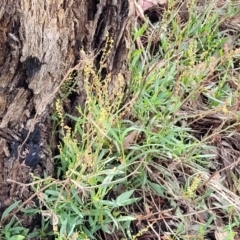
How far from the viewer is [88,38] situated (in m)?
1.67

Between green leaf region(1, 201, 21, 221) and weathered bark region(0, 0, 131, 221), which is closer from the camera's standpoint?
weathered bark region(0, 0, 131, 221)

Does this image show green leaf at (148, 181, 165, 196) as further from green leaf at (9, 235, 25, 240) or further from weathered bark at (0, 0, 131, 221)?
green leaf at (9, 235, 25, 240)

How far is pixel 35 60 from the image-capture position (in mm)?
1562

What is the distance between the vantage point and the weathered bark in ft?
4.91

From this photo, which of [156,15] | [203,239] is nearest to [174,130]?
[203,239]

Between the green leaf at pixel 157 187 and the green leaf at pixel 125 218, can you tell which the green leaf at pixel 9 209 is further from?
the green leaf at pixel 157 187

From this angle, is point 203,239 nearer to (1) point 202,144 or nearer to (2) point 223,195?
→ (2) point 223,195

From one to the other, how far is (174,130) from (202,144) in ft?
0.42

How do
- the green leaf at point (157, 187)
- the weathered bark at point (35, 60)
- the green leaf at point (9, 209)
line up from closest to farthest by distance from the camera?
the weathered bark at point (35, 60), the green leaf at point (9, 209), the green leaf at point (157, 187)

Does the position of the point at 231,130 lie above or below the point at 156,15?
below

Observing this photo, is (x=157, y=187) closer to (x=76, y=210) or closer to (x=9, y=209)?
(x=76, y=210)

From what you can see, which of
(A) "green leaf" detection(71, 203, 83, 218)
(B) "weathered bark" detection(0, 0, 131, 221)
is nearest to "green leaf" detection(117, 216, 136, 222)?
(A) "green leaf" detection(71, 203, 83, 218)

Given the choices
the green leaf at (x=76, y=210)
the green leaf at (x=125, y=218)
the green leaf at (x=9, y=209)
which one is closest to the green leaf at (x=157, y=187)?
the green leaf at (x=125, y=218)

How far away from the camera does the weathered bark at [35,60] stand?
4.91 feet
